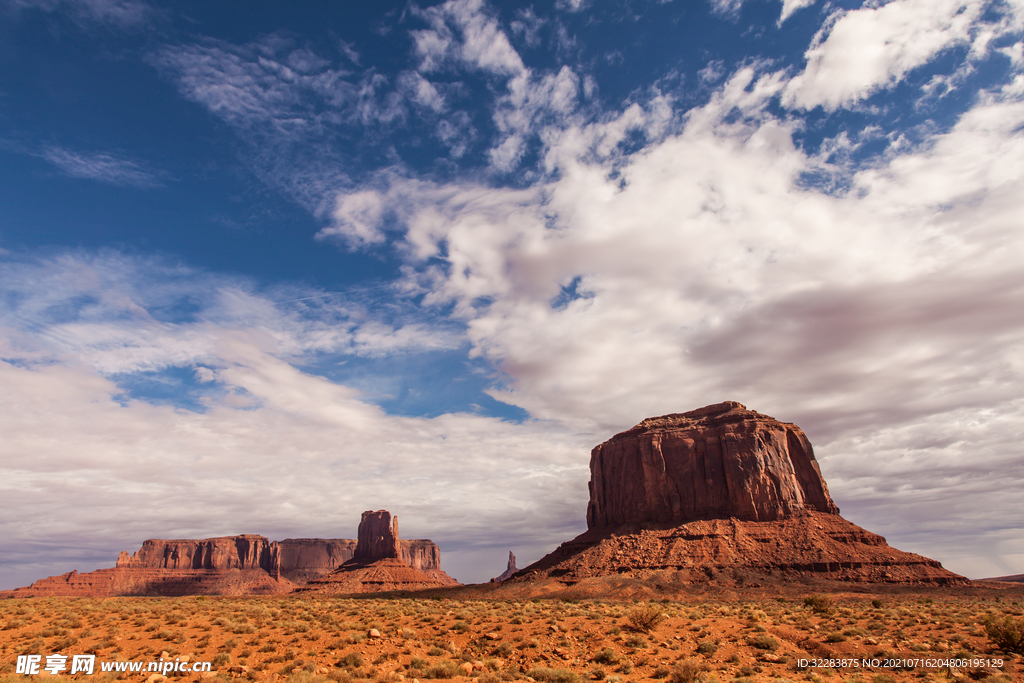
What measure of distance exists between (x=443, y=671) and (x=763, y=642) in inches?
530

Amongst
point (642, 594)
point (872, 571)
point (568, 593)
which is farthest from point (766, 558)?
point (568, 593)

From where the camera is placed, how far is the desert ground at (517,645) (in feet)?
56.6

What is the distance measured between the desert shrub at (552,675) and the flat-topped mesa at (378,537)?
7448 inches

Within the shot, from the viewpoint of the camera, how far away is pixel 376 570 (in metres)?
168

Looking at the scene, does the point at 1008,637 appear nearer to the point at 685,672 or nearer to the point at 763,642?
the point at 763,642

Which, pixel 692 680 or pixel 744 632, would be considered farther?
pixel 744 632

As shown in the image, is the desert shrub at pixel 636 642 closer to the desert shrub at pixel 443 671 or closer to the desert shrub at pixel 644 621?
the desert shrub at pixel 644 621

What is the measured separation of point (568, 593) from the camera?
7250 centimetres

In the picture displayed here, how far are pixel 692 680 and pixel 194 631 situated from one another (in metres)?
21.3

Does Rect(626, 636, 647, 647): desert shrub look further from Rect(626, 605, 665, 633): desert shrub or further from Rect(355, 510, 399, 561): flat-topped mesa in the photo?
Rect(355, 510, 399, 561): flat-topped mesa

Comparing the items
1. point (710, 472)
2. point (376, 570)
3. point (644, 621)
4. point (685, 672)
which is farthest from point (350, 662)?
point (376, 570)

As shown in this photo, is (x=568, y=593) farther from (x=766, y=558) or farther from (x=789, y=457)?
(x=789, y=457)

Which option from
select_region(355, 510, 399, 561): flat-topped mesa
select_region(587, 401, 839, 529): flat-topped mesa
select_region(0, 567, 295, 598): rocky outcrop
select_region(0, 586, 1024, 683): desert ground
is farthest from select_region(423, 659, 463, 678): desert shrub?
select_region(0, 567, 295, 598): rocky outcrop

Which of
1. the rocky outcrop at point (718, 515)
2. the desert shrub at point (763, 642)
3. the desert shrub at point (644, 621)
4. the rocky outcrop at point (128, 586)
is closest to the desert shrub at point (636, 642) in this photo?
the desert shrub at point (644, 621)
